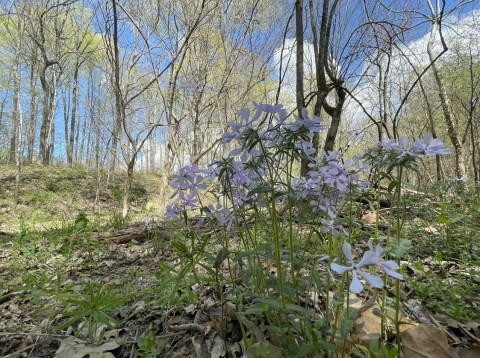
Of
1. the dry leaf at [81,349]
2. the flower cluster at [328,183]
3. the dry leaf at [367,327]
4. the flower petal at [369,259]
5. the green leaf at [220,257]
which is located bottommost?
the dry leaf at [81,349]

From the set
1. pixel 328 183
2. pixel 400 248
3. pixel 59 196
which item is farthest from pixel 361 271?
pixel 59 196

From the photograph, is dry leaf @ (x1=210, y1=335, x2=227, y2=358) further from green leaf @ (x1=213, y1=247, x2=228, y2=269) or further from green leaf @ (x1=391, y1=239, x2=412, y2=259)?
green leaf @ (x1=391, y1=239, x2=412, y2=259)

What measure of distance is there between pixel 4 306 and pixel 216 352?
4.77 ft

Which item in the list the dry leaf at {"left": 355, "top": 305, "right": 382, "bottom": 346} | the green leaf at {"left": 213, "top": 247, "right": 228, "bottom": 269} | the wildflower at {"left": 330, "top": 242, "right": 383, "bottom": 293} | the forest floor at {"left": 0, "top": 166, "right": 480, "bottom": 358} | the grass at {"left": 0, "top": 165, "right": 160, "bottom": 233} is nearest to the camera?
the wildflower at {"left": 330, "top": 242, "right": 383, "bottom": 293}

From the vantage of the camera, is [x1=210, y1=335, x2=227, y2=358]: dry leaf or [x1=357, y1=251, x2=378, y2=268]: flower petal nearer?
[x1=357, y1=251, x2=378, y2=268]: flower petal

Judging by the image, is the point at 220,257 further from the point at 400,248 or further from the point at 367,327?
the point at 367,327

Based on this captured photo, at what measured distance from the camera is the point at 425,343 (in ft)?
2.94

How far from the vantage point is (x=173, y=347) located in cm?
117

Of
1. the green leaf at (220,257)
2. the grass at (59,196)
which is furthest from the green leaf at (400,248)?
the grass at (59,196)

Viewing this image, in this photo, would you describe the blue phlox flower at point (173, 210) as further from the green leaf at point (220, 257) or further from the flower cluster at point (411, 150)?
the flower cluster at point (411, 150)

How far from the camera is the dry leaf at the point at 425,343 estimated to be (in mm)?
884

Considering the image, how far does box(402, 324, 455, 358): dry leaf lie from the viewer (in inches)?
34.8

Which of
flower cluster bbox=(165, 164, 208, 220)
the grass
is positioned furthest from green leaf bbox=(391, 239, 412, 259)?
the grass

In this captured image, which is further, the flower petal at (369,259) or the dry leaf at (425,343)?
the dry leaf at (425,343)
